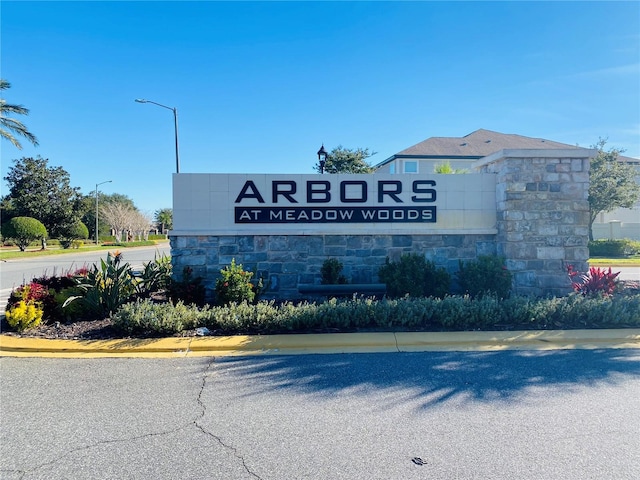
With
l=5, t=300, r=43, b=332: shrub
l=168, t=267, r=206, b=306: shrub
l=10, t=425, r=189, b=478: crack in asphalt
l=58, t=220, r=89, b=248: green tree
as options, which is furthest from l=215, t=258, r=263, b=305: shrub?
l=58, t=220, r=89, b=248: green tree

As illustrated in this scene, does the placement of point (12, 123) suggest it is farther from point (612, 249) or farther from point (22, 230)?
point (612, 249)

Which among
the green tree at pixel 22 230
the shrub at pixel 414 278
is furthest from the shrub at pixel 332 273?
the green tree at pixel 22 230

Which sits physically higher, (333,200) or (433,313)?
(333,200)

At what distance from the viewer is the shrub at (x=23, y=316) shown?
22.6ft

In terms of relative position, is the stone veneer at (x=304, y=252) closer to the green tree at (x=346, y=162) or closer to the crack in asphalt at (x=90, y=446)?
the crack in asphalt at (x=90, y=446)

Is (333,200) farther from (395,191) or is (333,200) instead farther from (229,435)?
(229,435)

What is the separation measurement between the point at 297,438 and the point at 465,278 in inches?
245

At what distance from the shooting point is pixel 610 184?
82.1 feet

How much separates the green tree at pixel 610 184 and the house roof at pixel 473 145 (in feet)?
21.7

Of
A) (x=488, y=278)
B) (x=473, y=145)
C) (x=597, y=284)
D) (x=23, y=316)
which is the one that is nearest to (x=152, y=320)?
(x=23, y=316)

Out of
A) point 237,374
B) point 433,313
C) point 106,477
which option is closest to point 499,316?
point 433,313

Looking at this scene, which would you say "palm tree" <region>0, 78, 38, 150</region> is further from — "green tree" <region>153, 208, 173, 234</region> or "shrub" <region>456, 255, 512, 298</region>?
"green tree" <region>153, 208, 173, 234</region>

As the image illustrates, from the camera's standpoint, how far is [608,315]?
23.8 feet

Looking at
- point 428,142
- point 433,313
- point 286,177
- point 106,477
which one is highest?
point 428,142
